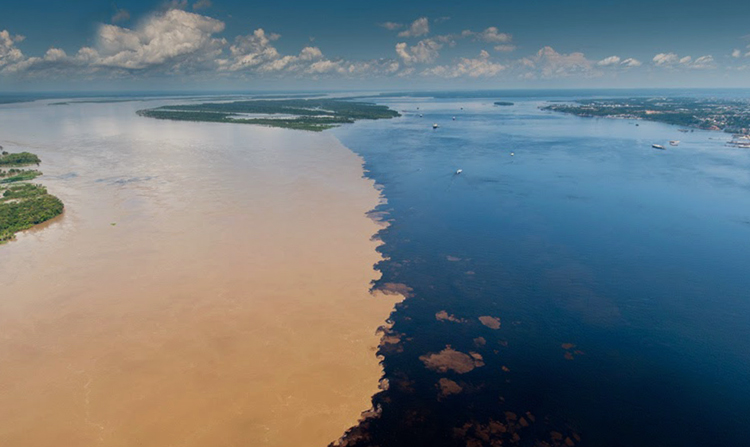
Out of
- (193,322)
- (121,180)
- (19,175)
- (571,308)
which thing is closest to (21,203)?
(121,180)

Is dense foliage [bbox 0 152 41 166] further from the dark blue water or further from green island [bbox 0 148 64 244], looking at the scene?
the dark blue water

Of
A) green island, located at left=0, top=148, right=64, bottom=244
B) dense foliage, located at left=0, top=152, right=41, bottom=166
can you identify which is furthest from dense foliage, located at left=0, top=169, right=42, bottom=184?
dense foliage, located at left=0, top=152, right=41, bottom=166

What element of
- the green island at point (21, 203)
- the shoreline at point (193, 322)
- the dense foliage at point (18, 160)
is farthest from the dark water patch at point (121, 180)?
the dense foliage at point (18, 160)

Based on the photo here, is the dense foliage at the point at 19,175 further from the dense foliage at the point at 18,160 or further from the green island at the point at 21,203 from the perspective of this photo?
the dense foliage at the point at 18,160

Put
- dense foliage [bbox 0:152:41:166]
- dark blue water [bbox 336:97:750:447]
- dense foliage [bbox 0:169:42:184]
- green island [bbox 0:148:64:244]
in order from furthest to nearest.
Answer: dense foliage [bbox 0:152:41:166]
dense foliage [bbox 0:169:42:184]
green island [bbox 0:148:64:244]
dark blue water [bbox 336:97:750:447]

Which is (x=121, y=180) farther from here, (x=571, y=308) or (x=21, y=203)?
(x=571, y=308)

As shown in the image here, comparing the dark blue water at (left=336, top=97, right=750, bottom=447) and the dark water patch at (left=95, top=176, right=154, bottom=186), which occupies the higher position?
the dark water patch at (left=95, top=176, right=154, bottom=186)
